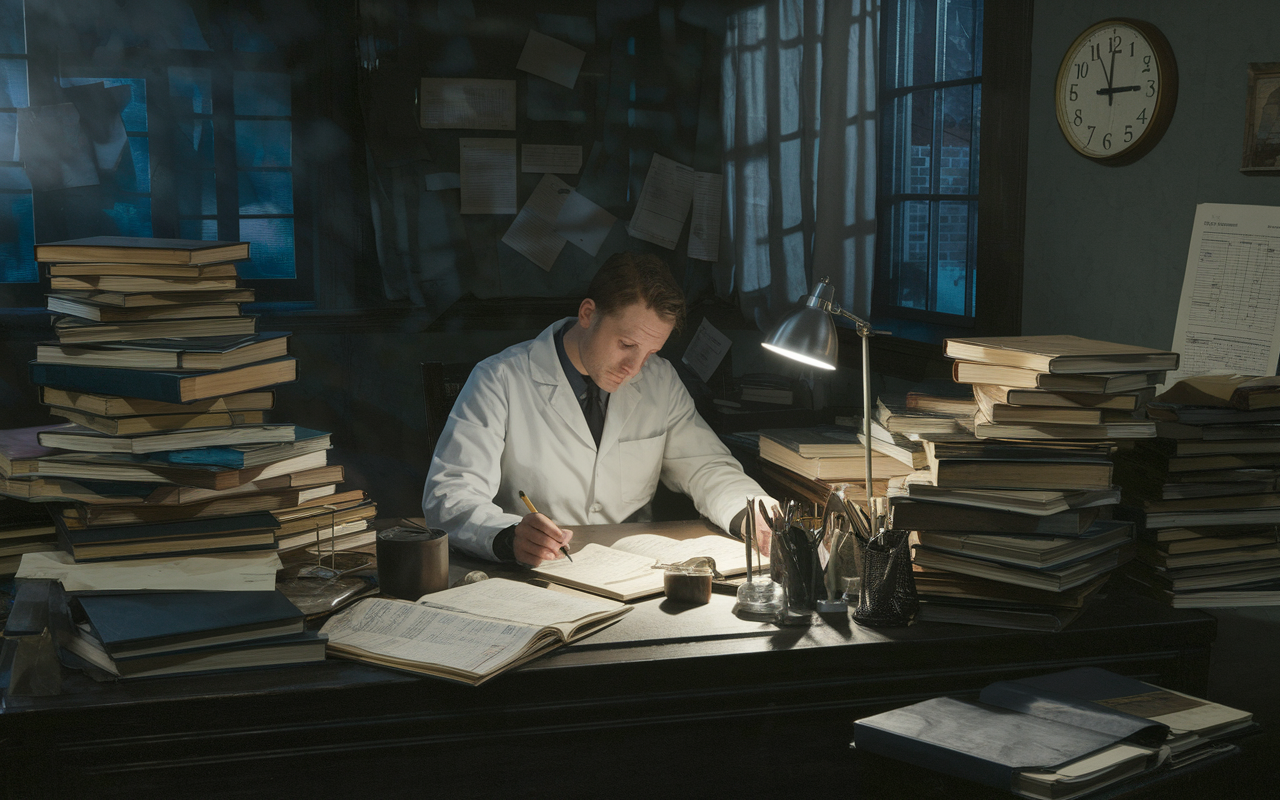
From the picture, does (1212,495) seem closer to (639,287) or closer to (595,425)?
(639,287)

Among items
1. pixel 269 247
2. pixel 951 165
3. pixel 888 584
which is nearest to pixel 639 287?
pixel 888 584

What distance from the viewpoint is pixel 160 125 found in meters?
3.83

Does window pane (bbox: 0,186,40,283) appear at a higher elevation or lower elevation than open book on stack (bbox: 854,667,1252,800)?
higher

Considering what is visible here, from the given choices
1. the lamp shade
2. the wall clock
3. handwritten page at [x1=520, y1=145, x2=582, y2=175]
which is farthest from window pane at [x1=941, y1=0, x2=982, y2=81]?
the lamp shade

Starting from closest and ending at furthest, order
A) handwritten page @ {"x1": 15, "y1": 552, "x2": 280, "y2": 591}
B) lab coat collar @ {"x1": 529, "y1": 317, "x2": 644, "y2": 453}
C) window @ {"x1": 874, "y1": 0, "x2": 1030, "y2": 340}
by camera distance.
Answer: handwritten page @ {"x1": 15, "y1": 552, "x2": 280, "y2": 591}, lab coat collar @ {"x1": 529, "y1": 317, "x2": 644, "y2": 453}, window @ {"x1": 874, "y1": 0, "x2": 1030, "y2": 340}

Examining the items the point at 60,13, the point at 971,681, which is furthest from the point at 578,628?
the point at 60,13

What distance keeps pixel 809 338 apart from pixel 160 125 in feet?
10.0

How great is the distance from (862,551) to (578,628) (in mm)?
460

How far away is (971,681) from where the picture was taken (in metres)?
1.57

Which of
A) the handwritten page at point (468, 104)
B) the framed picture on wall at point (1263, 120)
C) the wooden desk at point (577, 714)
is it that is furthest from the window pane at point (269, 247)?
the framed picture on wall at point (1263, 120)

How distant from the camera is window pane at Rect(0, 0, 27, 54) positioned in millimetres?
3646

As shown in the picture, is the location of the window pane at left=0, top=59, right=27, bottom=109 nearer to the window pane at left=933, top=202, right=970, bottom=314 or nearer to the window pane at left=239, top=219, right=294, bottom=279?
the window pane at left=239, top=219, right=294, bottom=279

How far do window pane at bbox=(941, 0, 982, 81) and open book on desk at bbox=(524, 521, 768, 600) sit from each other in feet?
5.68

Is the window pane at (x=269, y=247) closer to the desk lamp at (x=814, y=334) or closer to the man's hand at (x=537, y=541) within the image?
the man's hand at (x=537, y=541)
